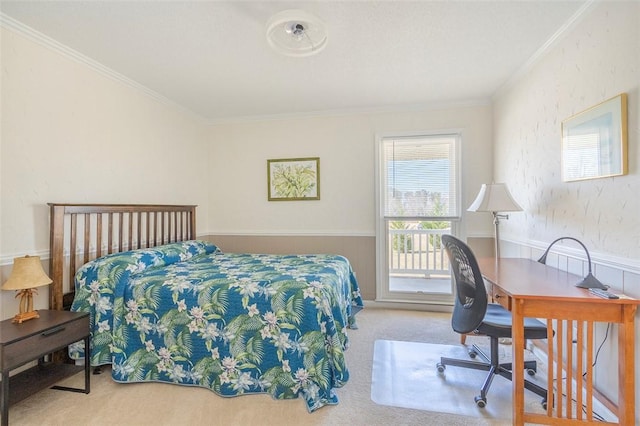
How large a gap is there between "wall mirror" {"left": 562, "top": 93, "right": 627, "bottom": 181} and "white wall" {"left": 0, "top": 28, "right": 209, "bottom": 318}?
373 cm

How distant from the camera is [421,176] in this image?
12.3 feet

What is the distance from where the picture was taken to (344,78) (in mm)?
2941

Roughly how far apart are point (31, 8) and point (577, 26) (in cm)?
354

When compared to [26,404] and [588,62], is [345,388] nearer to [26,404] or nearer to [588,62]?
[26,404]

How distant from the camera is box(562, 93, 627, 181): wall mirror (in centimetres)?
164

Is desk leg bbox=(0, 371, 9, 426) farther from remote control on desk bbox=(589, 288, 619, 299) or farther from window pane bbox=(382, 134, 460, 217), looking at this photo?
window pane bbox=(382, 134, 460, 217)

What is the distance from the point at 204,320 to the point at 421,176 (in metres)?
2.88

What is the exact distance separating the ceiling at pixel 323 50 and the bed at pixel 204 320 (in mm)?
1313

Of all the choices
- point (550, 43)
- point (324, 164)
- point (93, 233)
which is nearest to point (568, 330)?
point (550, 43)

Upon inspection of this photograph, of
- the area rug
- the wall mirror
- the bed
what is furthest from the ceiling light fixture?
the area rug

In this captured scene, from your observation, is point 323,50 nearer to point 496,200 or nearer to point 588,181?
point 496,200

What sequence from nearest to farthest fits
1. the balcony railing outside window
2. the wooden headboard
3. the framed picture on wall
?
the wooden headboard, the balcony railing outside window, the framed picture on wall

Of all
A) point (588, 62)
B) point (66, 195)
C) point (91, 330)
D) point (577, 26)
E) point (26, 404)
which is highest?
point (577, 26)

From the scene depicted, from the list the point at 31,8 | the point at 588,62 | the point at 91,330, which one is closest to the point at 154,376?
the point at 91,330
